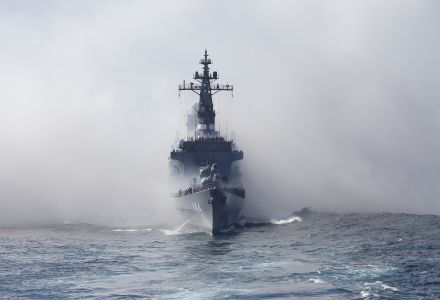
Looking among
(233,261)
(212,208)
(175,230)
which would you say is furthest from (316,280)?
(175,230)

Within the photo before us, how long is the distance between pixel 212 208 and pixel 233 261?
62.3ft

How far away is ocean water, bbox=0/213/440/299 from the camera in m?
55.2

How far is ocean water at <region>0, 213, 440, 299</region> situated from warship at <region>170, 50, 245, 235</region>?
3005 mm

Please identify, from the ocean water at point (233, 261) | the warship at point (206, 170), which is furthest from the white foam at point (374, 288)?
the warship at point (206, 170)

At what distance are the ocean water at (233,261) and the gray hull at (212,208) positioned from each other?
210 cm

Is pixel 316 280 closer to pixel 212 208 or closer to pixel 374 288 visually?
pixel 374 288

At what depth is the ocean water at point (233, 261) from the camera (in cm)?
5516

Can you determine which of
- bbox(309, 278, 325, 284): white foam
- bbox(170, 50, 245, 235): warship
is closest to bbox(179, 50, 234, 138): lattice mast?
bbox(170, 50, 245, 235): warship

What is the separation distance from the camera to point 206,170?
3725 inches

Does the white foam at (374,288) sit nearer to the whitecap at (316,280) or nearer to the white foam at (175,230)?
the whitecap at (316,280)

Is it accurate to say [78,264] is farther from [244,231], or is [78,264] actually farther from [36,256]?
[244,231]

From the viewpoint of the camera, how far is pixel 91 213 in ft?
369

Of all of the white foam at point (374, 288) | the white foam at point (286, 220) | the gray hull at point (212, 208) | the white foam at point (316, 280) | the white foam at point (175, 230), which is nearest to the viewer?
the white foam at point (374, 288)

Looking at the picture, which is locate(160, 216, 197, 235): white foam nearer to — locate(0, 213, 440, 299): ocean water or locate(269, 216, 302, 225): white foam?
locate(0, 213, 440, 299): ocean water
